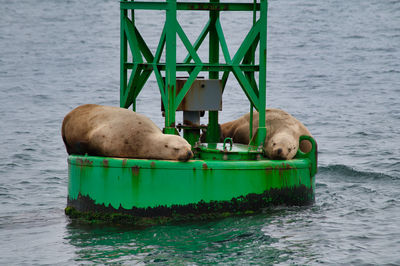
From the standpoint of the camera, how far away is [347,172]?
1716 cm

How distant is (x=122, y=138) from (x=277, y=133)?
102 inches

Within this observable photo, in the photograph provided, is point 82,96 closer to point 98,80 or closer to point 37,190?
point 98,80

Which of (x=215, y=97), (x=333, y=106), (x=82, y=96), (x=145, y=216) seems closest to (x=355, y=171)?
(x=215, y=97)

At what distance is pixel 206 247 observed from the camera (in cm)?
1112

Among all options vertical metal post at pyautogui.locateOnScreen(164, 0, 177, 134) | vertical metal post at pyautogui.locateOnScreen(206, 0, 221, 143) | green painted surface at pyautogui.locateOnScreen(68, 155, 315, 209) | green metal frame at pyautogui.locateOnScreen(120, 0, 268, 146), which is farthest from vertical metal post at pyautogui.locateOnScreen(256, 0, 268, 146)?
vertical metal post at pyautogui.locateOnScreen(164, 0, 177, 134)

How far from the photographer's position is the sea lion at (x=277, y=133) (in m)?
Result: 12.4

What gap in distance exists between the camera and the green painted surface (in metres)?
11.7

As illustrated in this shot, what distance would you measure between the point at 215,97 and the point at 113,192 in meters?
2.51

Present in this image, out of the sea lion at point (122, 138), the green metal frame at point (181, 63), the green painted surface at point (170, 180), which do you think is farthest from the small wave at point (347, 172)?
the sea lion at point (122, 138)

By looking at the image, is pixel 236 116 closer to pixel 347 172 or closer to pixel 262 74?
pixel 347 172

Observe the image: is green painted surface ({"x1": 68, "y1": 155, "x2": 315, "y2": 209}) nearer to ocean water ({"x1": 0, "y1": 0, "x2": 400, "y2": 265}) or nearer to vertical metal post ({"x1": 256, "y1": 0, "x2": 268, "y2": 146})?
ocean water ({"x1": 0, "y1": 0, "x2": 400, "y2": 265})

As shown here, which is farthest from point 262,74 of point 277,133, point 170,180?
point 170,180

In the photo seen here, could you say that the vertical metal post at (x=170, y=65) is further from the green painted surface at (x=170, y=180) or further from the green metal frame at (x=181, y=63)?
the green painted surface at (x=170, y=180)

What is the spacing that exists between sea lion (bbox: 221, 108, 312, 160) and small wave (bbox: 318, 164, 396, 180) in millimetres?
3639
